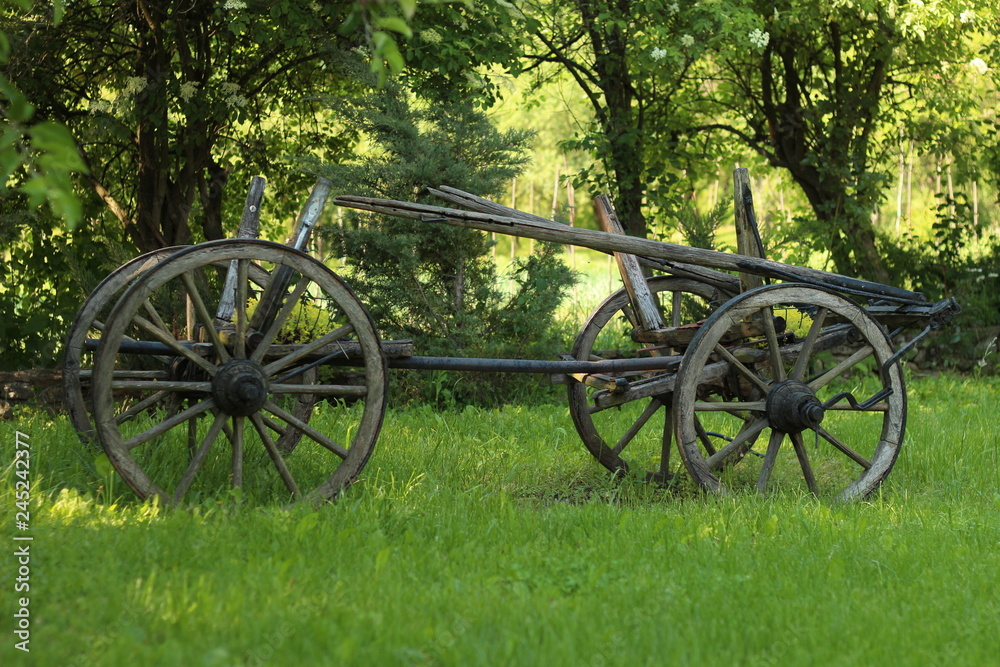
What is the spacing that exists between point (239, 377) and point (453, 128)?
12.3ft

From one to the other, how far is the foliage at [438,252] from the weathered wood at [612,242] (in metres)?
2.39

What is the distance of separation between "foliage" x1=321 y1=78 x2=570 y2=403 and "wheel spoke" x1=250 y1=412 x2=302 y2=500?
9.08 feet

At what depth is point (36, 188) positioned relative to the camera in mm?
1827

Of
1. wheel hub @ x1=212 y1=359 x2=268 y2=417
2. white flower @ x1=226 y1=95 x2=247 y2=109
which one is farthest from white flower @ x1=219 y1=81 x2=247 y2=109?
wheel hub @ x1=212 y1=359 x2=268 y2=417

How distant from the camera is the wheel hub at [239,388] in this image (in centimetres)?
361

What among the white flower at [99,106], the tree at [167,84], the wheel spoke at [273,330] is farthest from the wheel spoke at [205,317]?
the white flower at [99,106]

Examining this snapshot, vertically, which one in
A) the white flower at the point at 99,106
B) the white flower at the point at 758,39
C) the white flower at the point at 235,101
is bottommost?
the white flower at the point at 99,106

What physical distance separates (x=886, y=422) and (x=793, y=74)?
5.70 meters

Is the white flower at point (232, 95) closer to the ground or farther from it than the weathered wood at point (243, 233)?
farther from it

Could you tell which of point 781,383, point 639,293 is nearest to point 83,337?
point 639,293

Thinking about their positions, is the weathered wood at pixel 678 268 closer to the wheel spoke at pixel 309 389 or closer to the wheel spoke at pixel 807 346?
the wheel spoke at pixel 807 346

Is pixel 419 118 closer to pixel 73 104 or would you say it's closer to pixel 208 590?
pixel 73 104

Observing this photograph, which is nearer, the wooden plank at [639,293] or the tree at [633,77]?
the wooden plank at [639,293]

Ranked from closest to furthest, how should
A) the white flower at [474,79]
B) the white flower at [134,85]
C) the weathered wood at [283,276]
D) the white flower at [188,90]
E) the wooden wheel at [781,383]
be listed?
the weathered wood at [283,276], the wooden wheel at [781,383], the white flower at [134,85], the white flower at [188,90], the white flower at [474,79]
